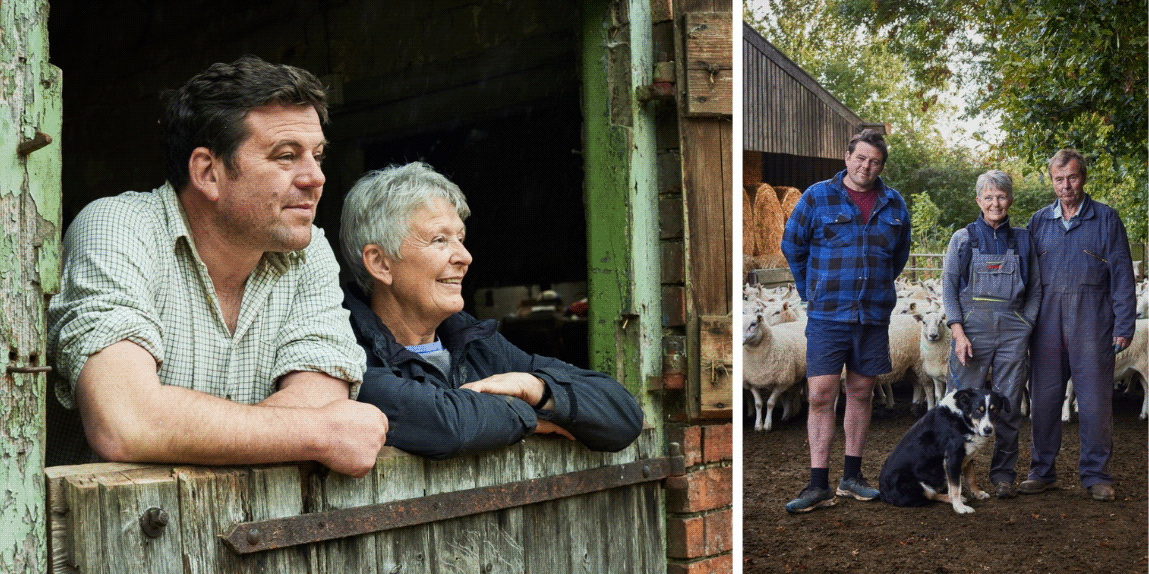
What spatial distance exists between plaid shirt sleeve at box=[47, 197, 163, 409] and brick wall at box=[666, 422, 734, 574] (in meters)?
1.85

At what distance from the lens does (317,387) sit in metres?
2.36

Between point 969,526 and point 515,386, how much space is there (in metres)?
1.46

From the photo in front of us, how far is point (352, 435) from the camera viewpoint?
7.53 ft

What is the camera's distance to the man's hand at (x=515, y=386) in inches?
106

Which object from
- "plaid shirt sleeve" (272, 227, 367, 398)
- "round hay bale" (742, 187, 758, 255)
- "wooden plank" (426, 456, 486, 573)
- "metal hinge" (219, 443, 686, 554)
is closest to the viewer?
"metal hinge" (219, 443, 686, 554)

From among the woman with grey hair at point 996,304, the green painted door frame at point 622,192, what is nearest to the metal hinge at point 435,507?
the green painted door frame at point 622,192

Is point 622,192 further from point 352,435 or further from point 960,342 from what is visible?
point 352,435

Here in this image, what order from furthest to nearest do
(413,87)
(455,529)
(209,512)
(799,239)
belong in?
1. (413,87)
2. (799,239)
3. (455,529)
4. (209,512)

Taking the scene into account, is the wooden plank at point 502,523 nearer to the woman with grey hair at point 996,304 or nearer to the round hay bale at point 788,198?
the round hay bale at point 788,198

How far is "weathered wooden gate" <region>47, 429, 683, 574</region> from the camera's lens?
2.03 meters

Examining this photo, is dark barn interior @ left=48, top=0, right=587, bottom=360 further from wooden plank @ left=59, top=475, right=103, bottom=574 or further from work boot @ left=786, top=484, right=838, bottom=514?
wooden plank @ left=59, top=475, right=103, bottom=574

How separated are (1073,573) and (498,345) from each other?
6.07 feet

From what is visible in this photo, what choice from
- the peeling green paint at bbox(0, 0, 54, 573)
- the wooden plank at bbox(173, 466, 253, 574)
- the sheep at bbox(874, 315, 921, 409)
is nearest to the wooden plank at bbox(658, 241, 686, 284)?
the sheep at bbox(874, 315, 921, 409)

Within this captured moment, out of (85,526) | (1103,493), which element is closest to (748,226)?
(1103,493)
